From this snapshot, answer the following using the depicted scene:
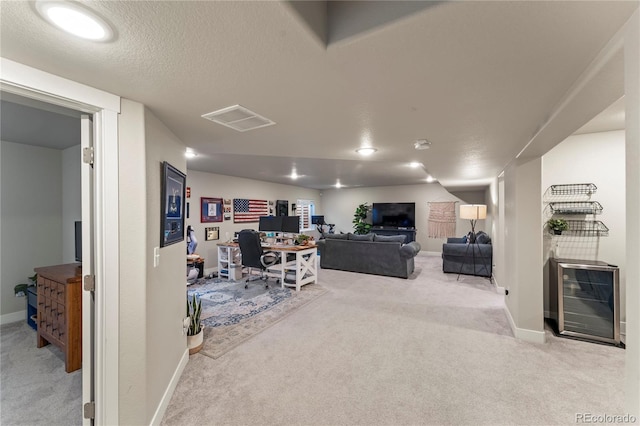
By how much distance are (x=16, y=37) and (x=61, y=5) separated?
1.28 ft

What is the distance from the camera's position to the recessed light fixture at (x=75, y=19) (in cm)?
81

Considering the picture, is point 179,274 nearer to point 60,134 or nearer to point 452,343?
point 60,134

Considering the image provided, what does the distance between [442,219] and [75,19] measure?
8.84 m

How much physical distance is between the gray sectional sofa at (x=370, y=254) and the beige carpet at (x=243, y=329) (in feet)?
6.31

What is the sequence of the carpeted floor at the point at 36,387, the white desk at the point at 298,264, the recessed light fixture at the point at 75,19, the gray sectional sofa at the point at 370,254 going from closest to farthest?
the recessed light fixture at the point at 75,19 → the carpeted floor at the point at 36,387 → the white desk at the point at 298,264 → the gray sectional sofa at the point at 370,254

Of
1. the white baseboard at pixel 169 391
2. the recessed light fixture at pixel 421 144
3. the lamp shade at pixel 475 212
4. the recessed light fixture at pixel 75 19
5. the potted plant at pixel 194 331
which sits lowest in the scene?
the white baseboard at pixel 169 391

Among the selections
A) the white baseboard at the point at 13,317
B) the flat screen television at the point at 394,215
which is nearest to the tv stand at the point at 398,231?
the flat screen television at the point at 394,215

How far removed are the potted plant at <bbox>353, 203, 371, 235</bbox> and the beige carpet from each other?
5288 mm

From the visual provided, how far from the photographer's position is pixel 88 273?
1511 millimetres

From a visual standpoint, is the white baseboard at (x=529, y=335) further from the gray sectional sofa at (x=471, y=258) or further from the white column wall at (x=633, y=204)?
the gray sectional sofa at (x=471, y=258)

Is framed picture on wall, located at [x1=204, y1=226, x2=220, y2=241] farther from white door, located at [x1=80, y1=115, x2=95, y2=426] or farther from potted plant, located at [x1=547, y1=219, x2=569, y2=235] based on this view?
potted plant, located at [x1=547, y1=219, x2=569, y2=235]

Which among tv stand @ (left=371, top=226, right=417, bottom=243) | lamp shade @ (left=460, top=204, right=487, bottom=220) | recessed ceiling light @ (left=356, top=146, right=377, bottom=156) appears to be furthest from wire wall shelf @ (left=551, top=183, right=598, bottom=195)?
tv stand @ (left=371, top=226, right=417, bottom=243)

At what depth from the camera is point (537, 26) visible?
36.1 inches

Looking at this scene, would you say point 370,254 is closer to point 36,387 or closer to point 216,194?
point 216,194
